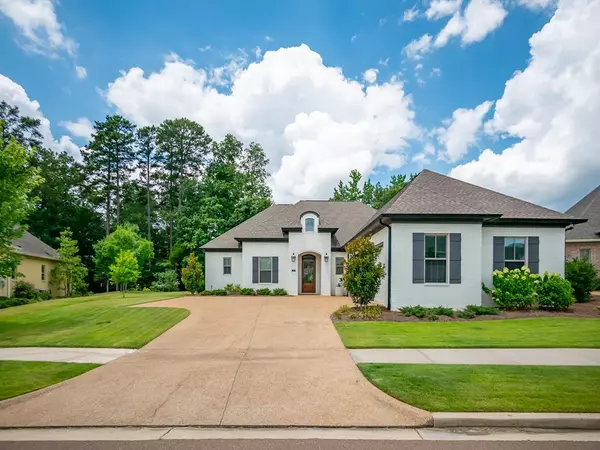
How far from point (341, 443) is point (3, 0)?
52.8 feet

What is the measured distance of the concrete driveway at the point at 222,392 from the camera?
4.41m

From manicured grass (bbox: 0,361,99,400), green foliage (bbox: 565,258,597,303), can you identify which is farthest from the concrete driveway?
green foliage (bbox: 565,258,597,303)

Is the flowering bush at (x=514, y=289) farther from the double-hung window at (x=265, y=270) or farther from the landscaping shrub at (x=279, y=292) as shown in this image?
the double-hung window at (x=265, y=270)

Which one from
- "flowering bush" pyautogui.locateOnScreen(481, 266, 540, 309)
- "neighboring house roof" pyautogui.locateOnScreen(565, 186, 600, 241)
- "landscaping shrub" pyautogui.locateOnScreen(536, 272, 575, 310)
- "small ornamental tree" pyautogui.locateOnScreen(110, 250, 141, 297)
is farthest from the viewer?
"neighboring house roof" pyautogui.locateOnScreen(565, 186, 600, 241)

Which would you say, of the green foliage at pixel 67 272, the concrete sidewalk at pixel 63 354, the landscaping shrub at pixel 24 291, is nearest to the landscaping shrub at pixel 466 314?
the concrete sidewalk at pixel 63 354

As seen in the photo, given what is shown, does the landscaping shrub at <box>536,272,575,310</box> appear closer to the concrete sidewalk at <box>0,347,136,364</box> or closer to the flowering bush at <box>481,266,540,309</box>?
the flowering bush at <box>481,266,540,309</box>

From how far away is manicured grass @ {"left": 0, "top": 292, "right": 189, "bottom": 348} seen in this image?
883cm

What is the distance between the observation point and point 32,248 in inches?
968

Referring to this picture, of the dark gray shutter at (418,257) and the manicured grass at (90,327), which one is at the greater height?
the dark gray shutter at (418,257)

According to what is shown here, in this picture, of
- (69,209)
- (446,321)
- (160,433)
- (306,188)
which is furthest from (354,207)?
(69,209)

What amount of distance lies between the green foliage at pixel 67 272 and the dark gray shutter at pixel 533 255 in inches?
1228

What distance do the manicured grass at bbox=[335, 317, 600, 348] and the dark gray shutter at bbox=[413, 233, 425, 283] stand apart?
2260 mm

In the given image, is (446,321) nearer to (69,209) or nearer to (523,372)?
(523,372)

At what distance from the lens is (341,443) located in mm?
3826
